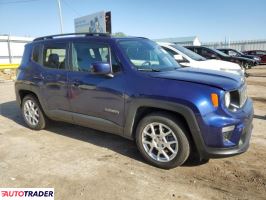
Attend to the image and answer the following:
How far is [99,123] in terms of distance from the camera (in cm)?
471

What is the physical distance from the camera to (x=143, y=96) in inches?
158

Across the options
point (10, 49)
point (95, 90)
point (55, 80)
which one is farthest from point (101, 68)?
point (10, 49)

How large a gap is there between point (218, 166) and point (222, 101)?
1.07 meters

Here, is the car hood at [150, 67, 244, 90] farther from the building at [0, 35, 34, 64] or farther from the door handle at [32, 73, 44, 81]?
the building at [0, 35, 34, 64]

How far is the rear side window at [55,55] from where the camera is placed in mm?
5230

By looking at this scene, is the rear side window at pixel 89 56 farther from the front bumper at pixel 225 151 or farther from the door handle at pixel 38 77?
the front bumper at pixel 225 151

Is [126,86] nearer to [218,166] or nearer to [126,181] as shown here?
[126,181]

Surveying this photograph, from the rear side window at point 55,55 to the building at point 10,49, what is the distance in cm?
1814

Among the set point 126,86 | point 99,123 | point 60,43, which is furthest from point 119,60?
point 60,43

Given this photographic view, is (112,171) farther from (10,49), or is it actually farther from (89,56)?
(10,49)

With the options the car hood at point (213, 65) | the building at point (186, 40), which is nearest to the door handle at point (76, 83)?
the car hood at point (213, 65)

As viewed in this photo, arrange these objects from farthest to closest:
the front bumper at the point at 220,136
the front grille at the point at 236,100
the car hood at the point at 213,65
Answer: the car hood at the point at 213,65, the front grille at the point at 236,100, the front bumper at the point at 220,136

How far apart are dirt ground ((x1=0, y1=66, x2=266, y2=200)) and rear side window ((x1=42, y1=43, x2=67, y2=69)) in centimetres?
138

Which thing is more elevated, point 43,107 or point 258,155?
point 43,107
